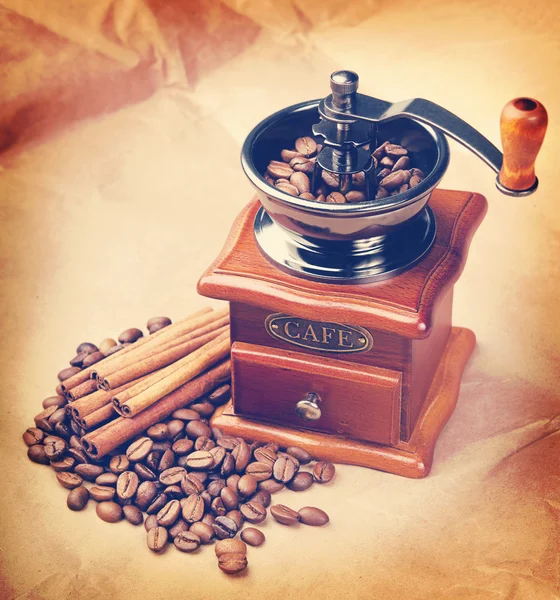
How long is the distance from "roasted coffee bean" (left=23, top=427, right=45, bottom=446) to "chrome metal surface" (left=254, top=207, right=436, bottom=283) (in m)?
0.78

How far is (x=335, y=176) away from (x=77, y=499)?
100 centimetres

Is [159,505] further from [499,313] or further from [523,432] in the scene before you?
[499,313]

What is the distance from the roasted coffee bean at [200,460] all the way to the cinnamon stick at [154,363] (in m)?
0.30

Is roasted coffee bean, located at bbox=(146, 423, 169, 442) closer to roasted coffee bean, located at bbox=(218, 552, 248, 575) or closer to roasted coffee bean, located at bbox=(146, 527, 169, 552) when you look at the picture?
roasted coffee bean, located at bbox=(146, 527, 169, 552)

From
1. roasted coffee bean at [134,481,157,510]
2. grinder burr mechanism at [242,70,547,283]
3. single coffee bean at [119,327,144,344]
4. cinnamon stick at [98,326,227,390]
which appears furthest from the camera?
single coffee bean at [119,327,144,344]

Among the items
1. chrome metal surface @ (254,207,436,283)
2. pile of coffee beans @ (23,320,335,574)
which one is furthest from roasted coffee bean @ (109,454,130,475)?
chrome metal surface @ (254,207,436,283)

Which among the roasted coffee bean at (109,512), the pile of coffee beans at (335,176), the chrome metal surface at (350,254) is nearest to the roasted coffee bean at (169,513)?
the roasted coffee bean at (109,512)

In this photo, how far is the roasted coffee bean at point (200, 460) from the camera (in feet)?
7.89

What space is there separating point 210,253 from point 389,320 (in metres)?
1.22

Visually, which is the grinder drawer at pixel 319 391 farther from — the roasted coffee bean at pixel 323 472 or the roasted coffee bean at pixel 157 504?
the roasted coffee bean at pixel 157 504

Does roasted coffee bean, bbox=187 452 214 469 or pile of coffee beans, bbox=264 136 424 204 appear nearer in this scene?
pile of coffee beans, bbox=264 136 424 204

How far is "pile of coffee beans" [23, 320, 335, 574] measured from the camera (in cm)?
229

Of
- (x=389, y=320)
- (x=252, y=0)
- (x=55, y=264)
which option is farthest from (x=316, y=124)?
(x=252, y=0)

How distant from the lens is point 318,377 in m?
2.38
